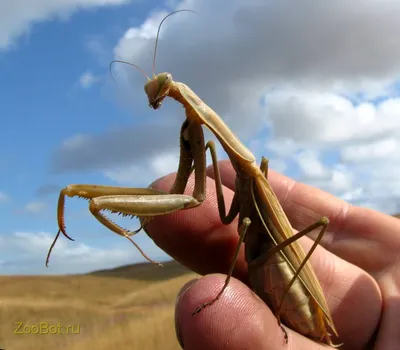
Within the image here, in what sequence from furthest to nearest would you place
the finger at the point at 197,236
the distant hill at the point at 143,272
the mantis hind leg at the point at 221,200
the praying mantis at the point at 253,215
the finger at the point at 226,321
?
1. the distant hill at the point at 143,272
2. the finger at the point at 197,236
3. the mantis hind leg at the point at 221,200
4. the praying mantis at the point at 253,215
5. the finger at the point at 226,321

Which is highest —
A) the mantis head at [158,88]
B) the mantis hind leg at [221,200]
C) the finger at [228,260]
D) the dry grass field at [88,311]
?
the mantis head at [158,88]

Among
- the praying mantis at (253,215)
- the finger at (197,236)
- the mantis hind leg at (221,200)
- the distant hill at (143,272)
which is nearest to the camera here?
the praying mantis at (253,215)

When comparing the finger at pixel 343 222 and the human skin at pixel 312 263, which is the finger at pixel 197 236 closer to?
the human skin at pixel 312 263

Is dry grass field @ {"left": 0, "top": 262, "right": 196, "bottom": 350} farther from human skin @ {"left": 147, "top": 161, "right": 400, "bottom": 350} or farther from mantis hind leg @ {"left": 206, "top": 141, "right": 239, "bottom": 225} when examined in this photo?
mantis hind leg @ {"left": 206, "top": 141, "right": 239, "bottom": 225}

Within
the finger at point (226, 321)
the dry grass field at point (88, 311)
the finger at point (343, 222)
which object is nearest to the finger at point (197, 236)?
the finger at point (343, 222)

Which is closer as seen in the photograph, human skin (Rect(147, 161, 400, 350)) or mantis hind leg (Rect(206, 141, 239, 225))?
human skin (Rect(147, 161, 400, 350))

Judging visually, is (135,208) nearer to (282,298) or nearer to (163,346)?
(282,298)

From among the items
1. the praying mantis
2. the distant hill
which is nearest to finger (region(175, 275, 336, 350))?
the praying mantis

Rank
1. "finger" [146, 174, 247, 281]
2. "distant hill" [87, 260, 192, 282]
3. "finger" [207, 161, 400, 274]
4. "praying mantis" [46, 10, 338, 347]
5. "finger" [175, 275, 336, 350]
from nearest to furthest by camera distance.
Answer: "finger" [175, 275, 336, 350] → "praying mantis" [46, 10, 338, 347] → "finger" [146, 174, 247, 281] → "finger" [207, 161, 400, 274] → "distant hill" [87, 260, 192, 282]
